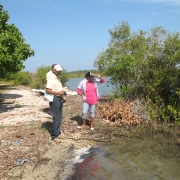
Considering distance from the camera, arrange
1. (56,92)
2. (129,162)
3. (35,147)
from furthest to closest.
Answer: (56,92), (35,147), (129,162)

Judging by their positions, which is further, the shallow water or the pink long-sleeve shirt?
the pink long-sleeve shirt

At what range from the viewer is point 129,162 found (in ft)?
18.7

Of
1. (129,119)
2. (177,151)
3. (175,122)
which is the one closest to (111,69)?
(129,119)

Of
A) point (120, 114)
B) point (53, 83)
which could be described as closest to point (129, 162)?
point (53, 83)

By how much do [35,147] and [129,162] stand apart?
7.85 ft

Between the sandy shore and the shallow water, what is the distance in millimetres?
372

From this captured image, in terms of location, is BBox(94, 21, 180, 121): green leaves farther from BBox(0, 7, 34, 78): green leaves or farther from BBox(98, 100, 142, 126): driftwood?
BBox(0, 7, 34, 78): green leaves

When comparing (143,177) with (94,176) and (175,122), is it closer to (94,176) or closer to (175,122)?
(94,176)

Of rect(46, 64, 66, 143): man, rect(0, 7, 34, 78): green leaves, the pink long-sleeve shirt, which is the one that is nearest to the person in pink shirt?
the pink long-sleeve shirt

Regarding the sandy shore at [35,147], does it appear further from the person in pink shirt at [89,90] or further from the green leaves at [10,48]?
the green leaves at [10,48]

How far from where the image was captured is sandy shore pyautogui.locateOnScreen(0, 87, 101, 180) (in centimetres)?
497

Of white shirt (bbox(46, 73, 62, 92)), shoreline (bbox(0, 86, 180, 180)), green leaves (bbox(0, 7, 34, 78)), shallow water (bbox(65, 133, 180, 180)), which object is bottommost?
shallow water (bbox(65, 133, 180, 180))

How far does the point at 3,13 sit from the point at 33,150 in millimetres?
7692

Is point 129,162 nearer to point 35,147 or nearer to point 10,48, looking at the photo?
point 35,147
